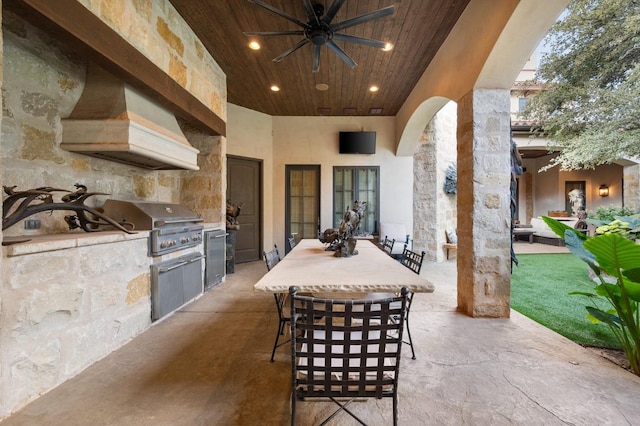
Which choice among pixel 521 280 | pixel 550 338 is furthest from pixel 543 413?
pixel 521 280

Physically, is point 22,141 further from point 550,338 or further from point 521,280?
Result: point 521,280

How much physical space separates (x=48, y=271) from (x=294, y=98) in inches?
177

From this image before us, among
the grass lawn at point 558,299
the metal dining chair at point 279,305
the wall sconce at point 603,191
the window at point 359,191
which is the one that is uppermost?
the wall sconce at point 603,191

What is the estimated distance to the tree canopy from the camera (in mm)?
4348

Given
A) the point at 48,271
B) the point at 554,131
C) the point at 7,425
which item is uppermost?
the point at 554,131

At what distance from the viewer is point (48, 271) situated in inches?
64.9

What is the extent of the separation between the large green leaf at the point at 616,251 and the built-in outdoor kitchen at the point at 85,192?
3.41 meters

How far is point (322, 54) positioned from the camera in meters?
3.59

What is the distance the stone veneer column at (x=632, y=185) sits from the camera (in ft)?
22.8

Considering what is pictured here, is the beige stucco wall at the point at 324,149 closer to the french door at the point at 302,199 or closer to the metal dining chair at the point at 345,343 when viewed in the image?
the french door at the point at 302,199

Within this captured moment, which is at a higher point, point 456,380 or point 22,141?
point 22,141

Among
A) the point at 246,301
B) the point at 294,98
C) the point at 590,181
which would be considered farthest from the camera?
the point at 590,181

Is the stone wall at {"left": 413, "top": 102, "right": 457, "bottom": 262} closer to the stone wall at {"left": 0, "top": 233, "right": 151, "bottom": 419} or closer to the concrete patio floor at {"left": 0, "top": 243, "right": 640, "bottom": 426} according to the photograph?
the concrete patio floor at {"left": 0, "top": 243, "right": 640, "bottom": 426}

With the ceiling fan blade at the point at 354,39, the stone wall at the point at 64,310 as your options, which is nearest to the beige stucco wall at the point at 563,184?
the ceiling fan blade at the point at 354,39
